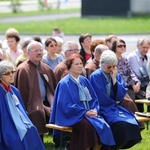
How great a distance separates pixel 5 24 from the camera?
124 ft

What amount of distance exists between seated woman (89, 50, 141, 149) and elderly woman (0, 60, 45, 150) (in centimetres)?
138

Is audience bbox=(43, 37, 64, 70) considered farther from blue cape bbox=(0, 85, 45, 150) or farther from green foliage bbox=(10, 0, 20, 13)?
green foliage bbox=(10, 0, 20, 13)

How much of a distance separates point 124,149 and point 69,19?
95.2 feet

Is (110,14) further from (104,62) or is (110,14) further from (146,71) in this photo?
(104,62)

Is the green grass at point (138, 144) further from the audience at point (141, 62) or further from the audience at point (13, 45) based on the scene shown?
the audience at point (13, 45)

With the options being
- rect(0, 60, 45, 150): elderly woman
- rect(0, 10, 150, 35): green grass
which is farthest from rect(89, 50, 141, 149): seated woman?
rect(0, 10, 150, 35): green grass

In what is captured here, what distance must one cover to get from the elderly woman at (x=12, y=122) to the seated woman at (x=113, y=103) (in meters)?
1.38

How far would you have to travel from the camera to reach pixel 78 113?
10125 mm

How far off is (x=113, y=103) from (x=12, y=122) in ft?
6.32

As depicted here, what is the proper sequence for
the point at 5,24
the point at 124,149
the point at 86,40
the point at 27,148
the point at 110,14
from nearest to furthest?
the point at 27,148 → the point at 124,149 → the point at 86,40 → the point at 5,24 → the point at 110,14

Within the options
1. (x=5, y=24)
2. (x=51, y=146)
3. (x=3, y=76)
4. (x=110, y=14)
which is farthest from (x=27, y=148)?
(x=110, y=14)

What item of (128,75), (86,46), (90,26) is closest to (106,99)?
(128,75)

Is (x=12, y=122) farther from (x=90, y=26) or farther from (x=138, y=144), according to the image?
(x=90, y=26)

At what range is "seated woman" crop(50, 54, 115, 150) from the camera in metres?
10.1
